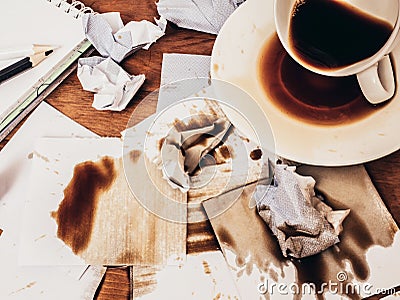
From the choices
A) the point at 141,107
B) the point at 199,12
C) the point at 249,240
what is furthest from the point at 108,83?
the point at 249,240

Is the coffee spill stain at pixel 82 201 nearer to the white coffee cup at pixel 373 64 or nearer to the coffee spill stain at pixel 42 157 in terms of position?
the coffee spill stain at pixel 42 157

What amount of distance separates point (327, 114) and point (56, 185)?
321 millimetres

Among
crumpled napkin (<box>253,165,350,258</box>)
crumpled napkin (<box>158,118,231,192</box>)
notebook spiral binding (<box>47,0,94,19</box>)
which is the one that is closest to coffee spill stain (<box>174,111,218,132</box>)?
crumpled napkin (<box>158,118,231,192</box>)

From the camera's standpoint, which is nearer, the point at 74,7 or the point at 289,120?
the point at 289,120

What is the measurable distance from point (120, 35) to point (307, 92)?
246 mm

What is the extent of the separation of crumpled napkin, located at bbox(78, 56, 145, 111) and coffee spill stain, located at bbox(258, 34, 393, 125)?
158 mm

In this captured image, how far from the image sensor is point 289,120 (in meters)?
0.61

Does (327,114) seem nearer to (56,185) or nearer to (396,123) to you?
(396,123)

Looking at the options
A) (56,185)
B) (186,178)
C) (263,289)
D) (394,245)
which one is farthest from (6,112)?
(394,245)

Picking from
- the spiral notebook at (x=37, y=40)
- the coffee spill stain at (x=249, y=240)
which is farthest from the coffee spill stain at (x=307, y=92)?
the spiral notebook at (x=37, y=40)

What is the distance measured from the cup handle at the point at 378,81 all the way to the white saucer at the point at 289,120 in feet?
0.04

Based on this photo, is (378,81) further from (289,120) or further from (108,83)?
(108,83)

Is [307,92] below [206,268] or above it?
above

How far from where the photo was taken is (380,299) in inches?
22.4
